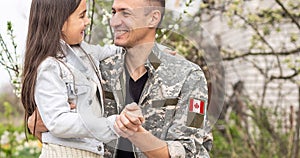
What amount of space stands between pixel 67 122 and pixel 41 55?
1.04ft

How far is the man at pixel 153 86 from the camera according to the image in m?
2.45

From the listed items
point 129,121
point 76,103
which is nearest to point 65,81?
point 76,103

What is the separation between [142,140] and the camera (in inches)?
92.5

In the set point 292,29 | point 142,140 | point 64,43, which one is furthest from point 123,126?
point 292,29

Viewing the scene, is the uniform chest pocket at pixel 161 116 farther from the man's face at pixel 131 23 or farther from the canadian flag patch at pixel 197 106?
the man's face at pixel 131 23

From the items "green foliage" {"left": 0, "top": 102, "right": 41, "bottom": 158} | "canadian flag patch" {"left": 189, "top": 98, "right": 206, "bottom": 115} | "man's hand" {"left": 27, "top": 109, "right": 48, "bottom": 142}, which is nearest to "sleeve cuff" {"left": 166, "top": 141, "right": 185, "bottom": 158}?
"canadian flag patch" {"left": 189, "top": 98, "right": 206, "bottom": 115}

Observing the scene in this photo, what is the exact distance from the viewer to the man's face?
8.11 ft

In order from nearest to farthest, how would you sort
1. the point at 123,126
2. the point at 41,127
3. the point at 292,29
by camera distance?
the point at 123,126
the point at 41,127
the point at 292,29

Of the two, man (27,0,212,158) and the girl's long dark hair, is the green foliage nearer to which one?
the girl's long dark hair

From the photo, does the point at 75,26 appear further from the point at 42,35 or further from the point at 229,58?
the point at 229,58

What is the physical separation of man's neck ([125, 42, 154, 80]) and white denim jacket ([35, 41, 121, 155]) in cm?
13

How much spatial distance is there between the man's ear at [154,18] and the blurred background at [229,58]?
0.11 meters

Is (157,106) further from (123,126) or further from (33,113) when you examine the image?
(33,113)

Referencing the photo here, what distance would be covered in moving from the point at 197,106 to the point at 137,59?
10.7 inches
